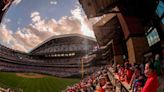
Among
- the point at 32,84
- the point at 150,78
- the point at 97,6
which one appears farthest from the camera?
the point at 32,84

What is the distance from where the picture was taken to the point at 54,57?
337ft

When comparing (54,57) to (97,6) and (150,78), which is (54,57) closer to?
(97,6)

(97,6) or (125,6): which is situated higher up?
(97,6)

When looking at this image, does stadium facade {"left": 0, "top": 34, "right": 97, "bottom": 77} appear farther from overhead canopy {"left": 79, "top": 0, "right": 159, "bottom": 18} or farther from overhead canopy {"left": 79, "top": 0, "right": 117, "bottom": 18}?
overhead canopy {"left": 79, "top": 0, "right": 159, "bottom": 18}

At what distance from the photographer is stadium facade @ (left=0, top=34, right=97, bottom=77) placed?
3246 inches

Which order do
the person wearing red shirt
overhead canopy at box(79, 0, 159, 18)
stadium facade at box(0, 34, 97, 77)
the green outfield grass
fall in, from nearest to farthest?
the person wearing red shirt, overhead canopy at box(79, 0, 159, 18), the green outfield grass, stadium facade at box(0, 34, 97, 77)

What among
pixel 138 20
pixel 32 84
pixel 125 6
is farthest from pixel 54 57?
pixel 125 6

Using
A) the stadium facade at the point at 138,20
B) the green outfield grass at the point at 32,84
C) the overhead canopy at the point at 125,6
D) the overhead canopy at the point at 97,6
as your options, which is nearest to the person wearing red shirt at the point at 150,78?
the stadium facade at the point at 138,20

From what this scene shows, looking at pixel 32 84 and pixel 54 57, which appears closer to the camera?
pixel 32 84

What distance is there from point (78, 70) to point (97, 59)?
8250 millimetres

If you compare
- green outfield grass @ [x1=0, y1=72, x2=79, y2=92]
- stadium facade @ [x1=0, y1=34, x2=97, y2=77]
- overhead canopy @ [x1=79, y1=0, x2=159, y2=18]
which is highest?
stadium facade @ [x1=0, y1=34, x2=97, y2=77]

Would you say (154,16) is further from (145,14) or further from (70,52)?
(70,52)

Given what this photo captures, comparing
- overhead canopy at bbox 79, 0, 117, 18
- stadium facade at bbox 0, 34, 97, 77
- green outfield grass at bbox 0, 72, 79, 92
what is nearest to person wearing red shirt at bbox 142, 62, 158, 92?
overhead canopy at bbox 79, 0, 117, 18

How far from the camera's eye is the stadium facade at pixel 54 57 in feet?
270
